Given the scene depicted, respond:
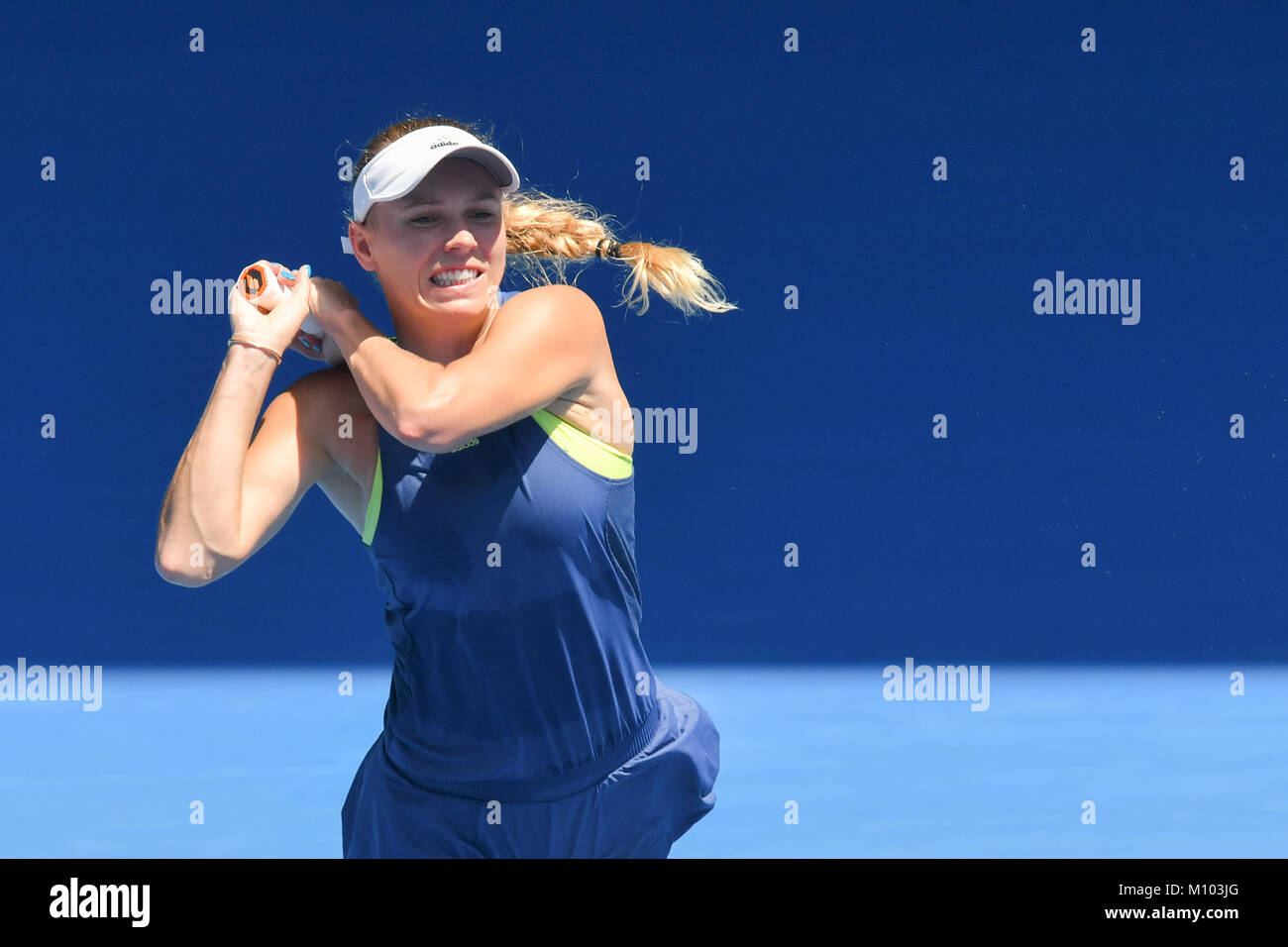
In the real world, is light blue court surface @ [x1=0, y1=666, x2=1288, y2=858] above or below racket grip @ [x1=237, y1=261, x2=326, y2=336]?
below

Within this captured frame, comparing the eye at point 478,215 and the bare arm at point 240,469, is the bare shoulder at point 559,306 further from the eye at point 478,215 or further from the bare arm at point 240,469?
the bare arm at point 240,469

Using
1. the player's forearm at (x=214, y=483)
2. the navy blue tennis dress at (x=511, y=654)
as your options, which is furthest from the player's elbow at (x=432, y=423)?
the player's forearm at (x=214, y=483)

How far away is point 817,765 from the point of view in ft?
16.8

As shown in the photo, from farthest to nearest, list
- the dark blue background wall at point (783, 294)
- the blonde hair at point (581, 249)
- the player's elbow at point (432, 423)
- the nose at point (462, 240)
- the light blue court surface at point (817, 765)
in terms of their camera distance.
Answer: the dark blue background wall at point (783, 294)
the light blue court surface at point (817, 765)
the blonde hair at point (581, 249)
the nose at point (462, 240)
the player's elbow at point (432, 423)

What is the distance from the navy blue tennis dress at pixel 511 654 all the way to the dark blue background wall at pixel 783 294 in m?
4.14

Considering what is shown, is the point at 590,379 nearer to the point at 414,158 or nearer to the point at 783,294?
the point at 414,158

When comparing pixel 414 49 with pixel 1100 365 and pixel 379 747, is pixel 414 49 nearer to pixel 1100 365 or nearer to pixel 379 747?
pixel 1100 365

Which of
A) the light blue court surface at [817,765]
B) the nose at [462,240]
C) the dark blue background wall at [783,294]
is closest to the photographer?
the nose at [462,240]

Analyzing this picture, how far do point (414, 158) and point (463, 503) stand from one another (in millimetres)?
442

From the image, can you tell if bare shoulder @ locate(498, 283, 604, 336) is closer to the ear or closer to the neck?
the neck

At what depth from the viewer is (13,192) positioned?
6.48 metres

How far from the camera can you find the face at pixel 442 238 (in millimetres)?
2121

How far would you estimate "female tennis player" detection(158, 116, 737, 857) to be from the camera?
2059 mm

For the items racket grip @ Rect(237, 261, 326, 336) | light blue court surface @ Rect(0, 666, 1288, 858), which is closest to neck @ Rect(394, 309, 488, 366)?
racket grip @ Rect(237, 261, 326, 336)
